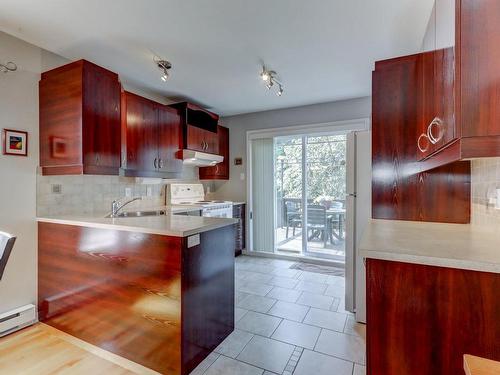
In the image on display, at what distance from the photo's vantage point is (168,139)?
3383 mm

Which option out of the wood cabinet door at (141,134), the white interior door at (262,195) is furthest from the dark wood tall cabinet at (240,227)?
the wood cabinet door at (141,134)

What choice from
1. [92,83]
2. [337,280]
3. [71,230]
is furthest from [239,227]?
[92,83]

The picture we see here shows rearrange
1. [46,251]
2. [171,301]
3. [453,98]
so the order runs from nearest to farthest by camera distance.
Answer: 1. [453,98]
2. [171,301]
3. [46,251]

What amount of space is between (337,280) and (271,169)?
6.42 feet

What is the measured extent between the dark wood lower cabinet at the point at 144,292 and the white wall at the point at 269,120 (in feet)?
8.35

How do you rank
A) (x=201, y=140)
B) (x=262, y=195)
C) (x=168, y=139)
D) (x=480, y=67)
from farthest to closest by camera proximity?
(x=262, y=195) → (x=201, y=140) → (x=168, y=139) → (x=480, y=67)

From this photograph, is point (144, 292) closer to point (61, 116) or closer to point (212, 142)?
point (61, 116)

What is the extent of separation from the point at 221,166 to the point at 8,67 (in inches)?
113

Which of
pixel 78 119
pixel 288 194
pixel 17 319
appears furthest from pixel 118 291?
pixel 288 194

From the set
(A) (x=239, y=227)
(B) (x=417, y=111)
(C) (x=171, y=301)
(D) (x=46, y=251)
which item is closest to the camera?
(C) (x=171, y=301)

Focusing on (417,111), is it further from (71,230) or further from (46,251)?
(46,251)

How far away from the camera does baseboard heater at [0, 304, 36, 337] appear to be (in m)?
2.10

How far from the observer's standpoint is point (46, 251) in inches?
90.5

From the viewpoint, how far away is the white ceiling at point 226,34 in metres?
1.81
